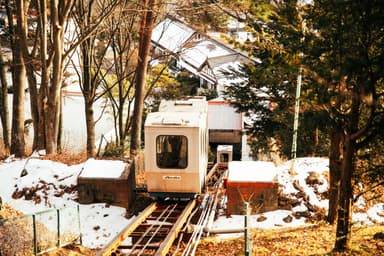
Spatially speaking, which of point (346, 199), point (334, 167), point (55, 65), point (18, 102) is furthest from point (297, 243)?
point (18, 102)

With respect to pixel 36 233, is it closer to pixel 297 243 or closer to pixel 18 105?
pixel 297 243

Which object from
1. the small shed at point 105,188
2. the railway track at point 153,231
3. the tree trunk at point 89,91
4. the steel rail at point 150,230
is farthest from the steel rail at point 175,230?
the tree trunk at point 89,91

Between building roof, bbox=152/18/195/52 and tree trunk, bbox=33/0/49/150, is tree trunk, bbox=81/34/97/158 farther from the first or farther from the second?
building roof, bbox=152/18/195/52

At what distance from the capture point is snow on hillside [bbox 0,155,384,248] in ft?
45.2

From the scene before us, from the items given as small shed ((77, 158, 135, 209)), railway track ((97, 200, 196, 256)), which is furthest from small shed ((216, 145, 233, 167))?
small shed ((77, 158, 135, 209))

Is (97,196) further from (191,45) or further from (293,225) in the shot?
(191,45)

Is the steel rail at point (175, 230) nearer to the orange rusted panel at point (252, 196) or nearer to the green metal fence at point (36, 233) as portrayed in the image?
the orange rusted panel at point (252, 196)

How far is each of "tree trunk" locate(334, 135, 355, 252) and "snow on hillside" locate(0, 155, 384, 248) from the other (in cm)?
376

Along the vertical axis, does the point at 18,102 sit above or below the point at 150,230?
above

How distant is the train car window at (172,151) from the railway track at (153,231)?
127cm

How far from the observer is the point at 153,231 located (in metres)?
12.6

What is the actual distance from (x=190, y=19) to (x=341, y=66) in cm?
1547

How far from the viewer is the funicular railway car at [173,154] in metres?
14.8

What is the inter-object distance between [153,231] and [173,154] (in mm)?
3030
